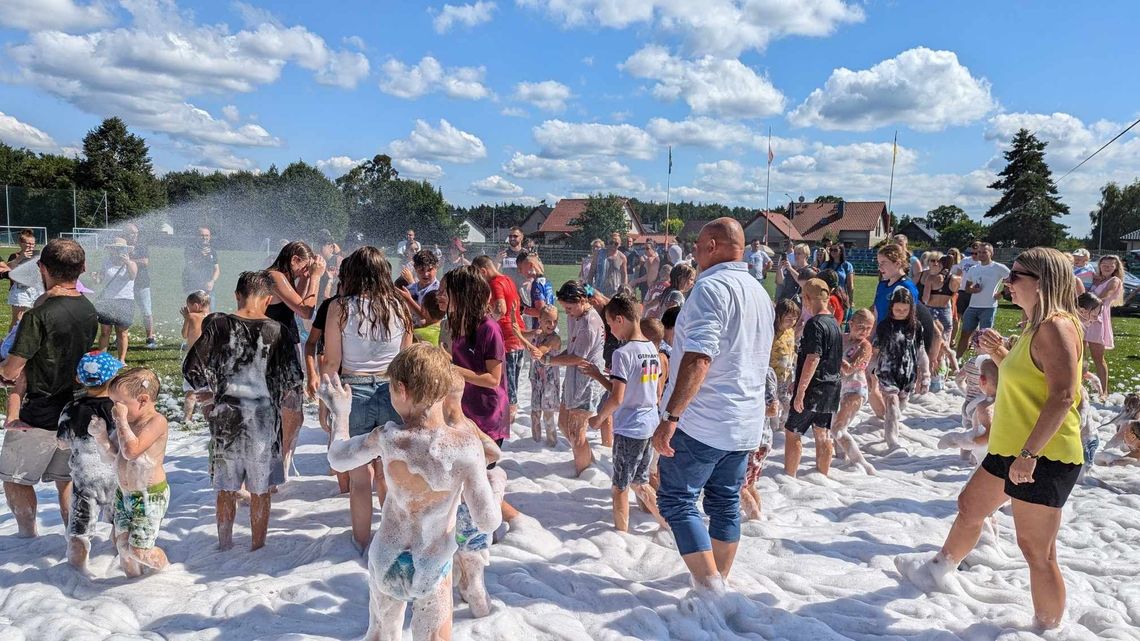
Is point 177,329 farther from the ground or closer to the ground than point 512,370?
closer to the ground

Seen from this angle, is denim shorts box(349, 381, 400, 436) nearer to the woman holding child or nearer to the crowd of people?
the crowd of people

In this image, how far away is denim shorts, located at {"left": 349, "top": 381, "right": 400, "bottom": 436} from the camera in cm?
404

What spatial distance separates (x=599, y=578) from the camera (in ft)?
13.1

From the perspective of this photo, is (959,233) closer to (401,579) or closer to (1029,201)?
(1029,201)

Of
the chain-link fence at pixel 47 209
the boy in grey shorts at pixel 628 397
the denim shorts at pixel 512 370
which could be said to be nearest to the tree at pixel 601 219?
the chain-link fence at pixel 47 209

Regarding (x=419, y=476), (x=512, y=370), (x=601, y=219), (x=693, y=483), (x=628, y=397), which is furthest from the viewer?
(x=601, y=219)

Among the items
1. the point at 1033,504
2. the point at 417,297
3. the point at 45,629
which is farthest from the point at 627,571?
the point at 417,297

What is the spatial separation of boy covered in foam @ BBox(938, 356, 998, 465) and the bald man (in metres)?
1.85

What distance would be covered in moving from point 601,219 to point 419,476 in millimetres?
55611

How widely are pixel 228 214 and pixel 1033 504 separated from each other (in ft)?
204

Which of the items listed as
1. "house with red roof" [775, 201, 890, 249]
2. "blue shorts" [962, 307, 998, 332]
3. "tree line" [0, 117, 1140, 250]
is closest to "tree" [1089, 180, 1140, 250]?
"tree line" [0, 117, 1140, 250]

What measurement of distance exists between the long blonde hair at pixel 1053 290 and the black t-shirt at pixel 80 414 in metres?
4.59

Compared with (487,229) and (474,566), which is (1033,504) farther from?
(487,229)

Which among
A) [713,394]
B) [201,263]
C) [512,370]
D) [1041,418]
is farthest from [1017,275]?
[201,263]
